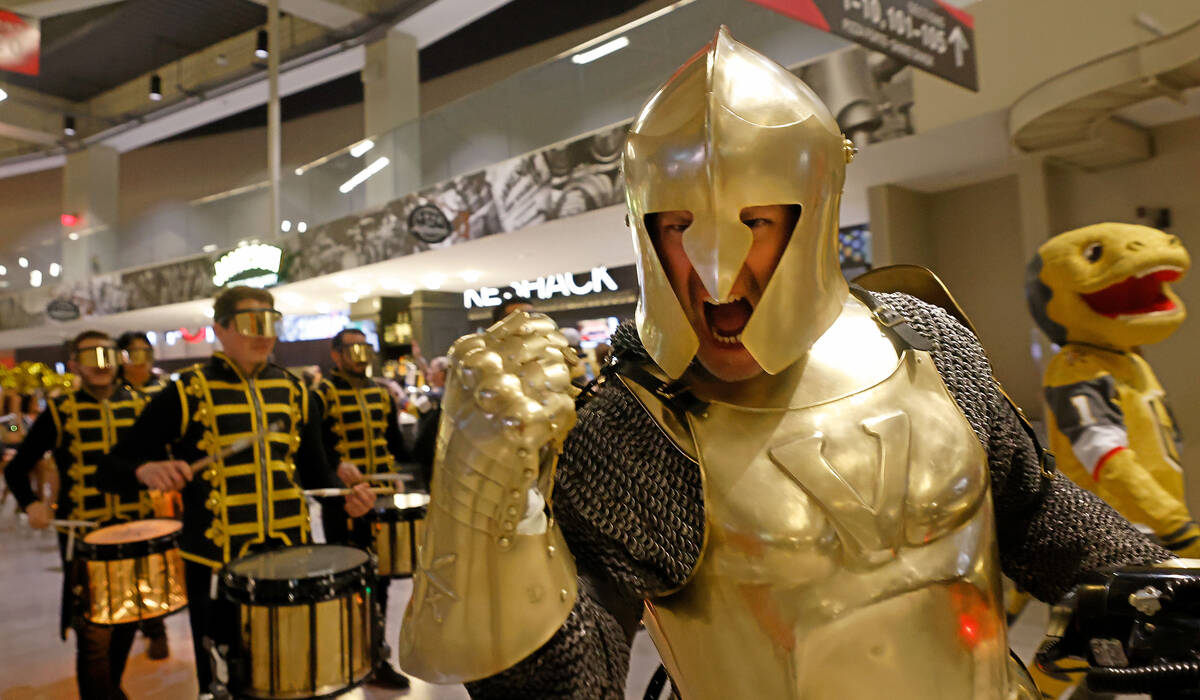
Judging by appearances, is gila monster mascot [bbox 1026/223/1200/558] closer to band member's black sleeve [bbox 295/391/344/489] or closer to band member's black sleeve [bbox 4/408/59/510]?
band member's black sleeve [bbox 295/391/344/489]

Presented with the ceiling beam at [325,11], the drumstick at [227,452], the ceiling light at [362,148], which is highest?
the ceiling beam at [325,11]

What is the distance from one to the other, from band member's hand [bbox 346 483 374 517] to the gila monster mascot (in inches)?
111

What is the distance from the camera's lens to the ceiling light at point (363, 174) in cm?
1049

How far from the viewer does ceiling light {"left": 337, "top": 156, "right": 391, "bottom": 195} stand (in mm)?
10492

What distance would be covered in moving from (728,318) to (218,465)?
253cm

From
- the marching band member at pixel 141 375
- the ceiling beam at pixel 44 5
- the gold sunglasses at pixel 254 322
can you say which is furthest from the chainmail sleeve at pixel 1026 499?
the ceiling beam at pixel 44 5

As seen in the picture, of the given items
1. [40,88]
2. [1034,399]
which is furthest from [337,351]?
[40,88]

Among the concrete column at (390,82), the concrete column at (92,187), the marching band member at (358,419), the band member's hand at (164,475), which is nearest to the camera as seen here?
the band member's hand at (164,475)

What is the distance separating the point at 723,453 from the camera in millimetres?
1039

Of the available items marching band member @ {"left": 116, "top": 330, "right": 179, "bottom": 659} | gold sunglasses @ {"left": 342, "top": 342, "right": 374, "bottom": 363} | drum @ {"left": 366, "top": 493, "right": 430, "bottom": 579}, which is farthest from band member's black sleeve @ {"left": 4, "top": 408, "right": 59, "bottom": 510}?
drum @ {"left": 366, "top": 493, "right": 430, "bottom": 579}

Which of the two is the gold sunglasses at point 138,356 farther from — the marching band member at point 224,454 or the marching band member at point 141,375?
the marching band member at point 224,454

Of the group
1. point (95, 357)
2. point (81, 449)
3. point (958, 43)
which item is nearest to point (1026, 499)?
point (958, 43)

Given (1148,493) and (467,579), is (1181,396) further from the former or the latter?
(467,579)

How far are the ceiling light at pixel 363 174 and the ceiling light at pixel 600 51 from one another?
379 cm
